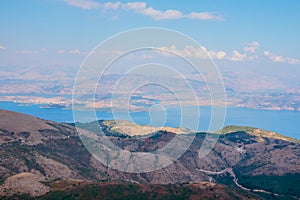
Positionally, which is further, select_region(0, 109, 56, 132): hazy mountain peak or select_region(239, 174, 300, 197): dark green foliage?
select_region(0, 109, 56, 132): hazy mountain peak

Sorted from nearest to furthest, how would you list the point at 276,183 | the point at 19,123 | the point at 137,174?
the point at 137,174 < the point at 276,183 < the point at 19,123

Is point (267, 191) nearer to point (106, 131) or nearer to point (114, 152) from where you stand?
point (114, 152)

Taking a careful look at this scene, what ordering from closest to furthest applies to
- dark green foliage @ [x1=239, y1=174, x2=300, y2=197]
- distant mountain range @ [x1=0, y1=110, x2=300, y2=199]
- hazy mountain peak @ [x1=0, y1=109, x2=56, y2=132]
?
1. distant mountain range @ [x1=0, y1=110, x2=300, y2=199]
2. dark green foliage @ [x1=239, y1=174, x2=300, y2=197]
3. hazy mountain peak @ [x1=0, y1=109, x2=56, y2=132]

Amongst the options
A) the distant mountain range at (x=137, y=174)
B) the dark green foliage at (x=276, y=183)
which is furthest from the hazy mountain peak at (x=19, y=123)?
the dark green foliage at (x=276, y=183)

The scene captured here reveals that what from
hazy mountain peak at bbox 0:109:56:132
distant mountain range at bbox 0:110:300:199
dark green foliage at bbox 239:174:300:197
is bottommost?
dark green foliage at bbox 239:174:300:197

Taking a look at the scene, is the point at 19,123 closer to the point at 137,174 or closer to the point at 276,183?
the point at 137,174

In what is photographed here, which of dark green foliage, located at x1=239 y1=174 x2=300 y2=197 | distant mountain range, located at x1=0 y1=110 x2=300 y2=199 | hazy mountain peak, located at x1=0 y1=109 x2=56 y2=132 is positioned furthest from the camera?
hazy mountain peak, located at x1=0 y1=109 x2=56 y2=132

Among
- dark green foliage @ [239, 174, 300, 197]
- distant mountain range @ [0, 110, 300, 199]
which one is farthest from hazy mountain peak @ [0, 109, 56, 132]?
dark green foliage @ [239, 174, 300, 197]

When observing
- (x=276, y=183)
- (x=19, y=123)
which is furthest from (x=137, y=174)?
(x=19, y=123)

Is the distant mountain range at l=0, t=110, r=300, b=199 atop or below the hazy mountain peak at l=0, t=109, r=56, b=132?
below

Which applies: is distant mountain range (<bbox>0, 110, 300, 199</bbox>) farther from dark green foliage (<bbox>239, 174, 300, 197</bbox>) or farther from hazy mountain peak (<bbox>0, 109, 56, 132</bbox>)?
dark green foliage (<bbox>239, 174, 300, 197</bbox>)

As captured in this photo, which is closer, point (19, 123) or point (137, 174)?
point (137, 174)
